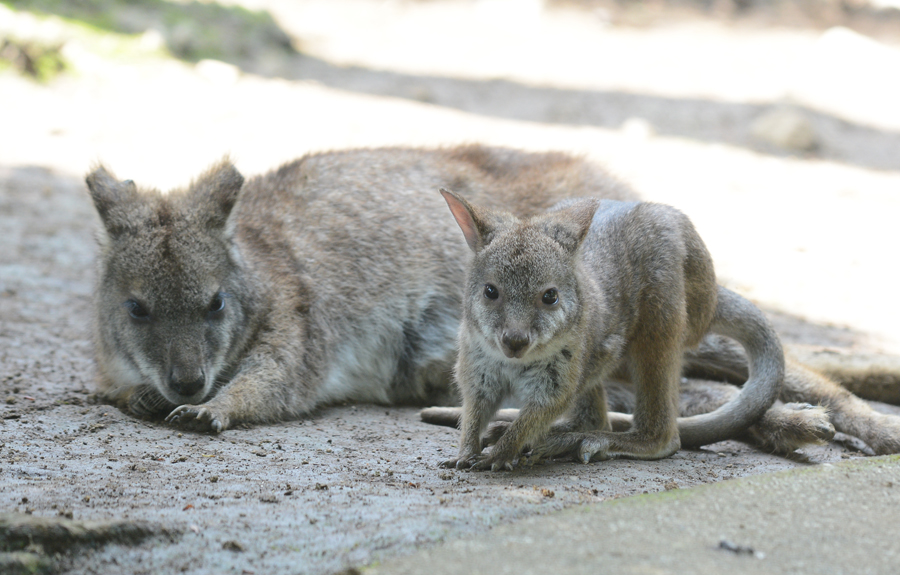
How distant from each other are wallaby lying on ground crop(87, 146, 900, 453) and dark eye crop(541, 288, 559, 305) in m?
1.77

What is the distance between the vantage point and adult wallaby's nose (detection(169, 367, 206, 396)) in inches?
192

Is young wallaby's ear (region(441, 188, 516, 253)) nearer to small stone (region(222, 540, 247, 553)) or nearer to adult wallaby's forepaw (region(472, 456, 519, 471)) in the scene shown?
adult wallaby's forepaw (region(472, 456, 519, 471))

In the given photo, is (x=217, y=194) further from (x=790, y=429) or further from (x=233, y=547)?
(x=790, y=429)

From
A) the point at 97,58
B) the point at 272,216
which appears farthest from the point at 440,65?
the point at 272,216

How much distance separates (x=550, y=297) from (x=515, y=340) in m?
0.32

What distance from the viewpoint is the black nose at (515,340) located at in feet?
12.4

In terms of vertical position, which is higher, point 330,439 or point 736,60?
point 736,60

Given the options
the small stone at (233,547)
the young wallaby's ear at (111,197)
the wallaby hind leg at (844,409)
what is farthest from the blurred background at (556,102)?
the small stone at (233,547)

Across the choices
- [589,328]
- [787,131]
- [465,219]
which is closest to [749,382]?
[589,328]

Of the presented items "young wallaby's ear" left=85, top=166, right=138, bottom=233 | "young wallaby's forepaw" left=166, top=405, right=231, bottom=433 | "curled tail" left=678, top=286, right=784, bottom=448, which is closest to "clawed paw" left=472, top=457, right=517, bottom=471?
"curled tail" left=678, top=286, right=784, bottom=448

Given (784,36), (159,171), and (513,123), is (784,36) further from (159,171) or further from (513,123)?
→ (159,171)

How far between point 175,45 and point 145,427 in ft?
36.4

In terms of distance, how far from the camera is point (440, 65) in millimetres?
17453

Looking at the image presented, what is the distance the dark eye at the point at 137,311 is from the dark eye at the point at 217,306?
357mm
